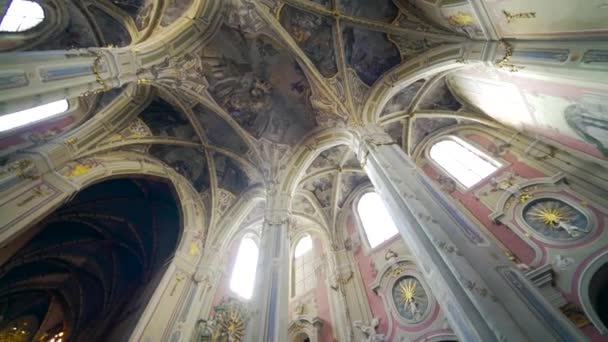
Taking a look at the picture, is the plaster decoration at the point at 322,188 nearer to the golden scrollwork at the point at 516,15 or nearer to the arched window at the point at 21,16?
the golden scrollwork at the point at 516,15

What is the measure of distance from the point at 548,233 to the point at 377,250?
14.2 feet

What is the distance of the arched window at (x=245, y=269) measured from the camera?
30.8 ft

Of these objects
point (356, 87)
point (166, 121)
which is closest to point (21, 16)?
point (166, 121)

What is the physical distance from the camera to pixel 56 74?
4805 mm

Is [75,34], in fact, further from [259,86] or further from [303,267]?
[303,267]

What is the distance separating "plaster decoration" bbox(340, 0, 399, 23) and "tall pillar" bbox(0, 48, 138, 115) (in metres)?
6.20

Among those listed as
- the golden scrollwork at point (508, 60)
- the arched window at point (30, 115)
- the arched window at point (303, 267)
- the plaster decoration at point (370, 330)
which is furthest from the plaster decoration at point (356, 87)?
the arched window at point (30, 115)

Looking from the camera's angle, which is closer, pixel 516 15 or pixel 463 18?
pixel 516 15

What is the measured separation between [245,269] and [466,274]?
8.60m

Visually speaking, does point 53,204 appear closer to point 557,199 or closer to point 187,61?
point 187,61

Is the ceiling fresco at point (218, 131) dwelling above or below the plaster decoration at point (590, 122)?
above

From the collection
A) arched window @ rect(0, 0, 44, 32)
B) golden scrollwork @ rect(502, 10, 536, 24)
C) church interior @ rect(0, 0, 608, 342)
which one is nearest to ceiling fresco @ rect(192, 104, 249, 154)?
church interior @ rect(0, 0, 608, 342)

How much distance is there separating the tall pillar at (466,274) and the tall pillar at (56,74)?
6.25 meters

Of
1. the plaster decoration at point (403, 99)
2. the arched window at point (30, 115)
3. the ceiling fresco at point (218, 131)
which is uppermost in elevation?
the plaster decoration at point (403, 99)
